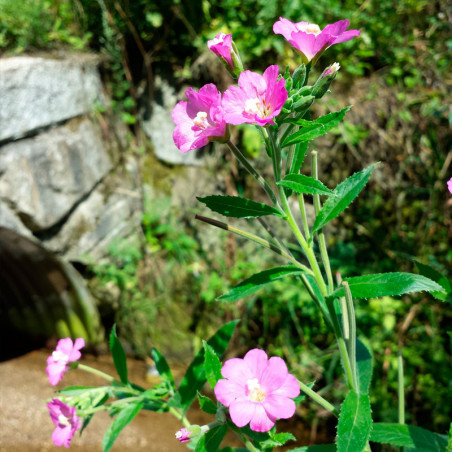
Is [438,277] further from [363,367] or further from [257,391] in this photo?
[257,391]

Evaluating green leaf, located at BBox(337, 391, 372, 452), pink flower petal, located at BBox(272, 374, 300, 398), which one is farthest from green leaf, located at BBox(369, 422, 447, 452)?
pink flower petal, located at BBox(272, 374, 300, 398)

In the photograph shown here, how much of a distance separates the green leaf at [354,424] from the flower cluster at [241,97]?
0.44 meters

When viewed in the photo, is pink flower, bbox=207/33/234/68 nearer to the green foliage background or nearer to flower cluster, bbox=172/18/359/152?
flower cluster, bbox=172/18/359/152

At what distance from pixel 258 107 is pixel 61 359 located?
0.66m

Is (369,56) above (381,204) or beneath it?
above

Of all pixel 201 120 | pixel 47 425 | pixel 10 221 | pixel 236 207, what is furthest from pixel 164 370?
pixel 10 221

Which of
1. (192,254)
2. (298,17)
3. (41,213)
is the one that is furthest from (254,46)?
(41,213)

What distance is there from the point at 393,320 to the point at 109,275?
1.86m

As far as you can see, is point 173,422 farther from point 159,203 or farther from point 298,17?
point 298,17

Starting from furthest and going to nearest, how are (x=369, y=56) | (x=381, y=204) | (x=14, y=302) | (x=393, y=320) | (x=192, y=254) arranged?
(x=14, y=302) → (x=192, y=254) → (x=369, y=56) → (x=381, y=204) → (x=393, y=320)

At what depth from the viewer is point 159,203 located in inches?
121

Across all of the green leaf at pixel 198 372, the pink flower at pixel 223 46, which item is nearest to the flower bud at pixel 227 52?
the pink flower at pixel 223 46

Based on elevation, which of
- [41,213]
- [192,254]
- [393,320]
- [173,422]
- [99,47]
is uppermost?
[99,47]

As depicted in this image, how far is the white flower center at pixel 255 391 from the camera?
0.60 meters
